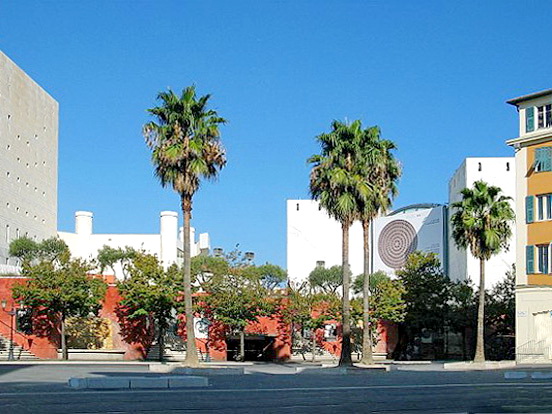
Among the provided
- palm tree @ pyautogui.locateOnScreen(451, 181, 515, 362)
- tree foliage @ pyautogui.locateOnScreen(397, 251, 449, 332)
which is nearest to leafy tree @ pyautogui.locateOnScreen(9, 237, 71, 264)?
tree foliage @ pyautogui.locateOnScreen(397, 251, 449, 332)

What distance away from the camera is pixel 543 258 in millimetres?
54500

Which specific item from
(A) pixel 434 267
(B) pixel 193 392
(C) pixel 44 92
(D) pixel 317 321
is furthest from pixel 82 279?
(C) pixel 44 92

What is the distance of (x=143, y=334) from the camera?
63250 millimetres

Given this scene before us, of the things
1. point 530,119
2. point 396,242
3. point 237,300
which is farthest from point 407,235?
point 530,119

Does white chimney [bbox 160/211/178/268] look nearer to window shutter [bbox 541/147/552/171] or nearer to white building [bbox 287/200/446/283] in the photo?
white building [bbox 287/200/446/283]

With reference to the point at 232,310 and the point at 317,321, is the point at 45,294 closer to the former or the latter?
the point at 232,310

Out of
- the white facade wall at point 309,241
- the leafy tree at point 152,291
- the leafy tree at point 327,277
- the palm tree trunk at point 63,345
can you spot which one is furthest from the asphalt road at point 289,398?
the white facade wall at point 309,241

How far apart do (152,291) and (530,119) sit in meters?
25.8

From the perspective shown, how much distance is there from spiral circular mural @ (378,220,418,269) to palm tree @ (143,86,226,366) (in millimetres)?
83854

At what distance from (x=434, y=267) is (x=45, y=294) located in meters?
27.3

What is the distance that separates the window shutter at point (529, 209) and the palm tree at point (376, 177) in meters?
10.2

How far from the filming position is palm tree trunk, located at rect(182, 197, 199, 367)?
140ft

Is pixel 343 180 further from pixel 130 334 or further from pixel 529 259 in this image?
pixel 130 334

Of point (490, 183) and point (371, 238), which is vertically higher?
point (490, 183)
